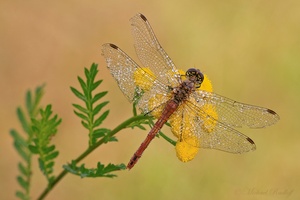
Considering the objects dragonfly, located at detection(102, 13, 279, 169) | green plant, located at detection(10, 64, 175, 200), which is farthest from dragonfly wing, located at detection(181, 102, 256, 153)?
green plant, located at detection(10, 64, 175, 200)

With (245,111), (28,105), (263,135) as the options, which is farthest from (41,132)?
(263,135)

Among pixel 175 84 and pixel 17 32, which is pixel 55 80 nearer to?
pixel 17 32

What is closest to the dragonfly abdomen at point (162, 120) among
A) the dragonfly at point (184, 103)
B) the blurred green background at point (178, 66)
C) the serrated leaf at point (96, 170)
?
the dragonfly at point (184, 103)

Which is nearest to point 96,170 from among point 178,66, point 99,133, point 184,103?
point 99,133

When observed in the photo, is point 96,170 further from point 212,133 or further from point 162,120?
point 212,133

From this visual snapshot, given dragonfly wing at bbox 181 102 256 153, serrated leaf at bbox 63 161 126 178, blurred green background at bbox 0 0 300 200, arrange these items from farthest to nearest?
blurred green background at bbox 0 0 300 200
dragonfly wing at bbox 181 102 256 153
serrated leaf at bbox 63 161 126 178

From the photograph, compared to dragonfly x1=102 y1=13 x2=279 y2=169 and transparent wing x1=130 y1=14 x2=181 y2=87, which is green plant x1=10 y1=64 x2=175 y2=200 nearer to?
dragonfly x1=102 y1=13 x2=279 y2=169
